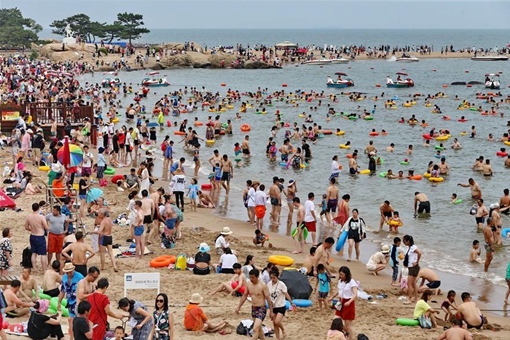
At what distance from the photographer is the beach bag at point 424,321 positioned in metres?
12.1

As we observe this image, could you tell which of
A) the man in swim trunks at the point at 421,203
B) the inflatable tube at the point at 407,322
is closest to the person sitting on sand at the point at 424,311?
the inflatable tube at the point at 407,322

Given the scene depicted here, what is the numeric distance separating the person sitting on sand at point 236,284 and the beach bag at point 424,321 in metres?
3.15

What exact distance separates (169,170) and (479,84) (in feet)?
163

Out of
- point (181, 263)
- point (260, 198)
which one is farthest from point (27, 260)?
point (260, 198)

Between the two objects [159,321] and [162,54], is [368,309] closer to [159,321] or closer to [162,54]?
[159,321]

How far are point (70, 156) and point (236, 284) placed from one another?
7.45 m

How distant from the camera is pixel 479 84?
6819 cm

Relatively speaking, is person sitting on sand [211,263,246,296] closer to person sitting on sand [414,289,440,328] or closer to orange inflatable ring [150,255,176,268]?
orange inflatable ring [150,255,176,268]

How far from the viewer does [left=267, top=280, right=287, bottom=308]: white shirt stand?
10688 millimetres

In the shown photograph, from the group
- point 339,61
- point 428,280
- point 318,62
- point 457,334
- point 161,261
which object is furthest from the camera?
point 339,61

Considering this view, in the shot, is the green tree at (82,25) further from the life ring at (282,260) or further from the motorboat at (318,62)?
the life ring at (282,260)

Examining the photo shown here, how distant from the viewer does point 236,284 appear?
1285 centimetres

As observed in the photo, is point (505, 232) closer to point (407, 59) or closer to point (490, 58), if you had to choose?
point (407, 59)

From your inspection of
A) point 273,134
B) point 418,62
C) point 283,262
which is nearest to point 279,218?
point 283,262
